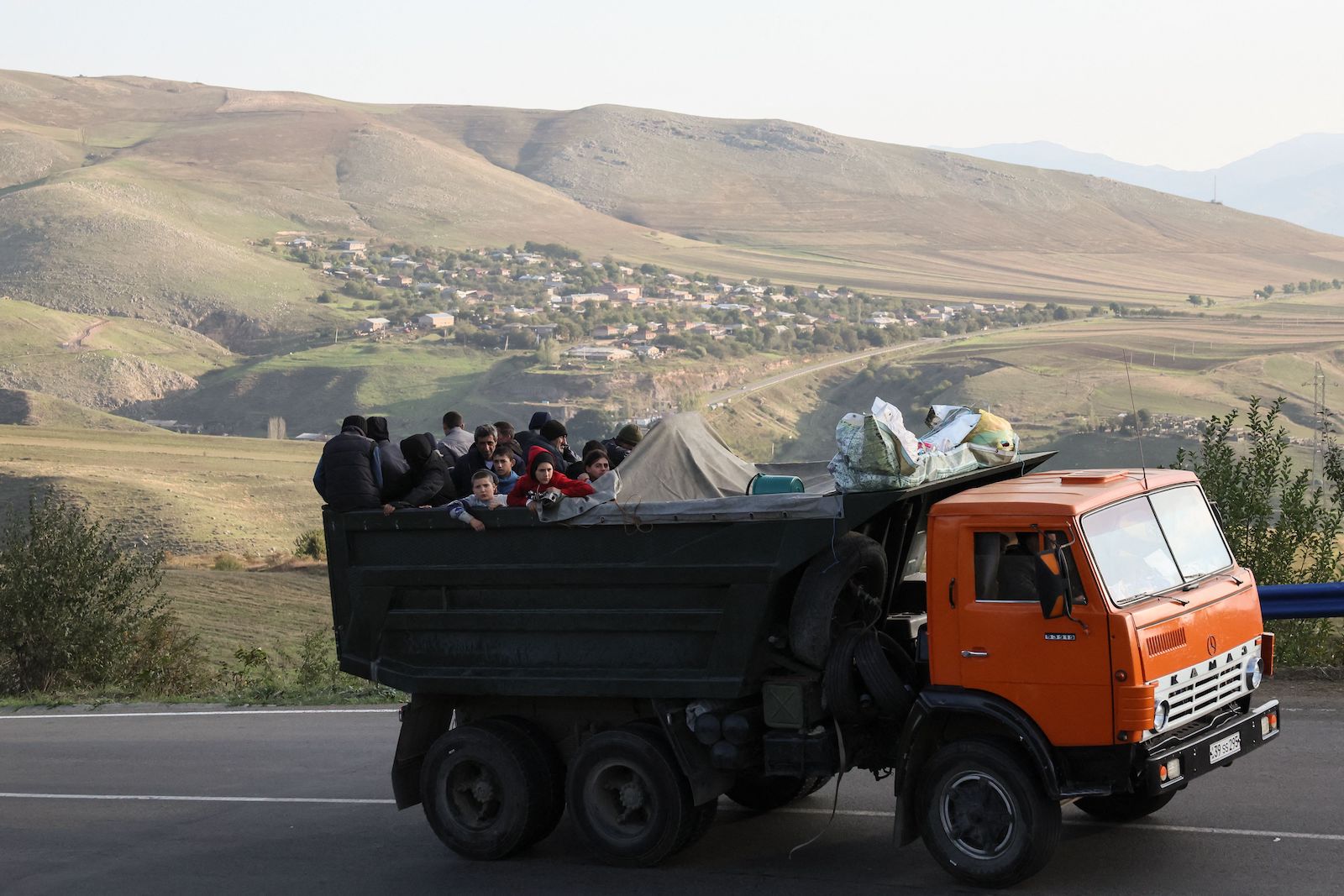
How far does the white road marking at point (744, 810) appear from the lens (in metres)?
8.23

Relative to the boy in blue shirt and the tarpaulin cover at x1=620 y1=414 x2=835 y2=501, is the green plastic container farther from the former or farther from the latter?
the boy in blue shirt

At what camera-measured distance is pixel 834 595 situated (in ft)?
25.9

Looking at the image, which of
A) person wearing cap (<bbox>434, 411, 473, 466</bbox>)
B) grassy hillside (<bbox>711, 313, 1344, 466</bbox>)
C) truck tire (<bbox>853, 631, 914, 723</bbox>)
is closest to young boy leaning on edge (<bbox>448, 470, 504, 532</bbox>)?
person wearing cap (<bbox>434, 411, 473, 466</bbox>)

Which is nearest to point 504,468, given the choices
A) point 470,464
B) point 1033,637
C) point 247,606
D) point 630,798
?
point 470,464

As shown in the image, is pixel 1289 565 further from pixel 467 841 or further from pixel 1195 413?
pixel 1195 413

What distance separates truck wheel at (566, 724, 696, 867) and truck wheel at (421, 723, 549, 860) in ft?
1.15

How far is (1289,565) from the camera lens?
1438 cm

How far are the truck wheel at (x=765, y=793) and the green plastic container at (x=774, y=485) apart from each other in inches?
84.1

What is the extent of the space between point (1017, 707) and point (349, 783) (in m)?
6.08

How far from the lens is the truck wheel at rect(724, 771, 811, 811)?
9.66m

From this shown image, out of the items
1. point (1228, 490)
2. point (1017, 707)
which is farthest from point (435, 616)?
point (1228, 490)

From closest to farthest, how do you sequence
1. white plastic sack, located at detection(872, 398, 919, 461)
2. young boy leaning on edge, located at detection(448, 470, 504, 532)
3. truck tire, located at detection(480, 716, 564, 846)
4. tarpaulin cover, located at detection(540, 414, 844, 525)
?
white plastic sack, located at detection(872, 398, 919, 461) < tarpaulin cover, located at detection(540, 414, 844, 525) < young boy leaning on edge, located at detection(448, 470, 504, 532) < truck tire, located at detection(480, 716, 564, 846)

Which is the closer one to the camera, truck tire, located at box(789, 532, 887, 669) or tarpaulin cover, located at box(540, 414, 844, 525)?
truck tire, located at box(789, 532, 887, 669)

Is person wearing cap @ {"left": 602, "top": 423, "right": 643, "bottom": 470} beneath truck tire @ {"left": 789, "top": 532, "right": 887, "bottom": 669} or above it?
above
